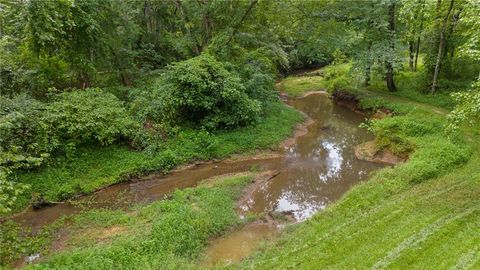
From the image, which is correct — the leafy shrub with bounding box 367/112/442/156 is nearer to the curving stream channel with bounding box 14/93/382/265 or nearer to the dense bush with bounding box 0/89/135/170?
the curving stream channel with bounding box 14/93/382/265

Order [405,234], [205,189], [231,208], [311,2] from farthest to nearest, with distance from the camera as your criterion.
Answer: [311,2], [205,189], [231,208], [405,234]

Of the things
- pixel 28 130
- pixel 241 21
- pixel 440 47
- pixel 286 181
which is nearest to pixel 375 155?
pixel 286 181

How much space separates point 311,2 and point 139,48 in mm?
11636

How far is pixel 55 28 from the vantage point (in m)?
14.9

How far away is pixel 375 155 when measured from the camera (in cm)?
1670

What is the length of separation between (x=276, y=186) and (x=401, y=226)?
18.9 ft

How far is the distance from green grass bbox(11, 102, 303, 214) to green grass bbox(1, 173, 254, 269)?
1924 mm

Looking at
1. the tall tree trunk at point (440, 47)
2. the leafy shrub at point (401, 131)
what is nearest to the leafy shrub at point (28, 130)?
the leafy shrub at point (401, 131)

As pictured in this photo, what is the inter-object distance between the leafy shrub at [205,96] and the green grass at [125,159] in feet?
2.66

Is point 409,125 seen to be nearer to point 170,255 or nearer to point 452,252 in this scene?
point 452,252

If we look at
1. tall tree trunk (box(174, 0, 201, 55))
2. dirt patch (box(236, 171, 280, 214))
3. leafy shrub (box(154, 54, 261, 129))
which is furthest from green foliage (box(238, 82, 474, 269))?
tall tree trunk (box(174, 0, 201, 55))

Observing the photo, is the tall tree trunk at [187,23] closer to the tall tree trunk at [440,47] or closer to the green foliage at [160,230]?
the green foliage at [160,230]

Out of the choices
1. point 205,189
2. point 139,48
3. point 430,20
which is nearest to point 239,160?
point 205,189

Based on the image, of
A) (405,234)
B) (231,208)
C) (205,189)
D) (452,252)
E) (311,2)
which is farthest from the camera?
(311,2)
